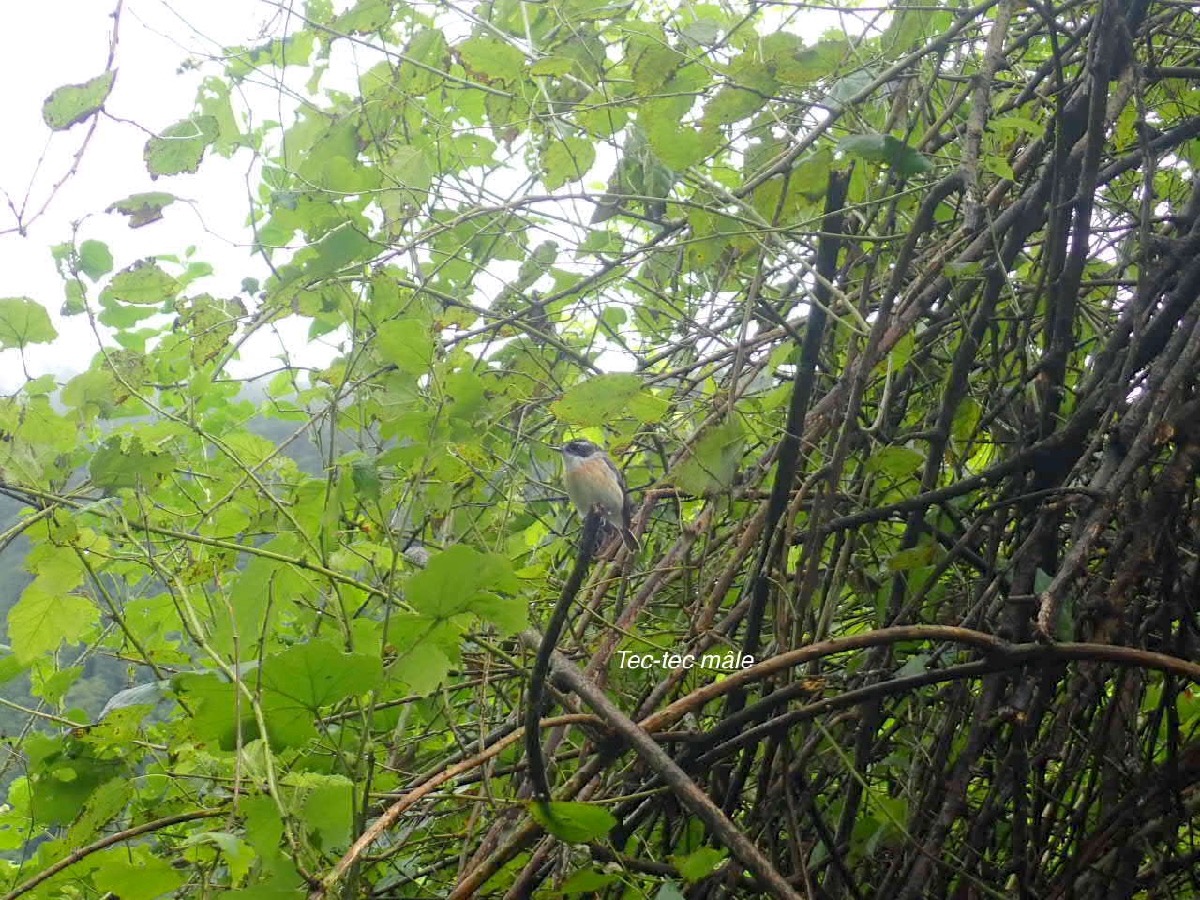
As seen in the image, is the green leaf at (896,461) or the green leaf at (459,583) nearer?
the green leaf at (459,583)

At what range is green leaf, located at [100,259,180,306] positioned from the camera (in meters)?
1.55

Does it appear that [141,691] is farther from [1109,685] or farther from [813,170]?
[1109,685]

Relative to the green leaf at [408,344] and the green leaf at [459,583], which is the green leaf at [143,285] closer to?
the green leaf at [408,344]

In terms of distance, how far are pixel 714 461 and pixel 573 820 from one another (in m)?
0.55

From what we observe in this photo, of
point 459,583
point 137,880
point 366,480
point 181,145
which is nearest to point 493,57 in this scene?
point 181,145

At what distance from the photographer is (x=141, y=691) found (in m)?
1.44

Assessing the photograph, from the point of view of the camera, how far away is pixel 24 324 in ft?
4.44

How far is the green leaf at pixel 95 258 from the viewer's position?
5.13ft

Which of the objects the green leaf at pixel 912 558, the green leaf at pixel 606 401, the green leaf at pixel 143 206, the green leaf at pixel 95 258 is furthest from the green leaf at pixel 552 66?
the green leaf at pixel 912 558

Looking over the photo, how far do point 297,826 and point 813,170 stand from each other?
1.11 metres

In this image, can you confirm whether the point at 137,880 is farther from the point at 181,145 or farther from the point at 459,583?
the point at 181,145

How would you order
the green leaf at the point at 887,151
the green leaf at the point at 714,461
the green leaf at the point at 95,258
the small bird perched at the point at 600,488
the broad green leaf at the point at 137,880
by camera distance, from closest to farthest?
the broad green leaf at the point at 137,880 < the green leaf at the point at 887,151 < the green leaf at the point at 714,461 < the green leaf at the point at 95,258 < the small bird perched at the point at 600,488

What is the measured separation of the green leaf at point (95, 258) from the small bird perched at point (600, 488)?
0.80 m

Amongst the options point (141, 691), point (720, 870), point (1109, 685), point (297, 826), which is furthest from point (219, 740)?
point (1109, 685)
